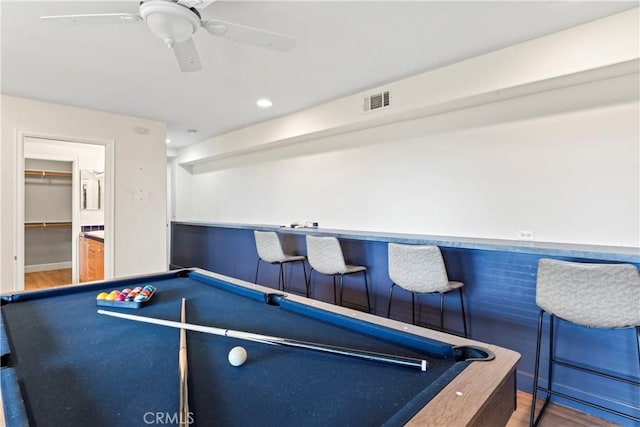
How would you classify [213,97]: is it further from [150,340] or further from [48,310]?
[150,340]

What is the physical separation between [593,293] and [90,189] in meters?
6.69

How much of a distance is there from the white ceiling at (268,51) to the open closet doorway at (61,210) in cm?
233

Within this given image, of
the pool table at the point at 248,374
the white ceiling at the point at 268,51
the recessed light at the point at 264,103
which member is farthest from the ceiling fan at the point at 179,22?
the recessed light at the point at 264,103

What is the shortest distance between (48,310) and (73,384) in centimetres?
90

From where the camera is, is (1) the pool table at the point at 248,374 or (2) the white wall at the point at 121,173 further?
(2) the white wall at the point at 121,173

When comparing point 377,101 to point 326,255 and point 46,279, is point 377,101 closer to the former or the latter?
point 326,255

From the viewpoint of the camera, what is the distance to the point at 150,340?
4.05ft

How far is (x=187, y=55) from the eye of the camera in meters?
1.95

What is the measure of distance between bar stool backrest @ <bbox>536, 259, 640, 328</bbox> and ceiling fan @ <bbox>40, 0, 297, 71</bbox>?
6.30ft

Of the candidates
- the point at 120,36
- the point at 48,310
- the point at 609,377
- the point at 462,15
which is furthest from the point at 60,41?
the point at 609,377

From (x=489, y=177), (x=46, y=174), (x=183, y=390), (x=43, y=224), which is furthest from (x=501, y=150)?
(x=43, y=224)

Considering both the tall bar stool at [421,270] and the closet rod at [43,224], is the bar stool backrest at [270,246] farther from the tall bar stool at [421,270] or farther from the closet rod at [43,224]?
the closet rod at [43,224]

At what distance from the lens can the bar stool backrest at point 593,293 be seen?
1.61 metres

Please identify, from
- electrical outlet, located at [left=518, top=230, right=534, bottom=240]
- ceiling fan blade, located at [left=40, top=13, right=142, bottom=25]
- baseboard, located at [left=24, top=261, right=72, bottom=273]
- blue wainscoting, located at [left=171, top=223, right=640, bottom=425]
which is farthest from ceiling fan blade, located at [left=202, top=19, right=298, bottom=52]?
baseboard, located at [left=24, top=261, right=72, bottom=273]
